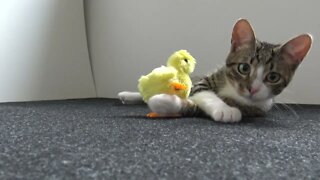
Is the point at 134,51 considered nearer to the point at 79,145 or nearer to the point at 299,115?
the point at 299,115

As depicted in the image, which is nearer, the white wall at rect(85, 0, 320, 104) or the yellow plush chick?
the yellow plush chick

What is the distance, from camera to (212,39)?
1763 mm

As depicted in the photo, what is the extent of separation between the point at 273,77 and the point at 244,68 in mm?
80

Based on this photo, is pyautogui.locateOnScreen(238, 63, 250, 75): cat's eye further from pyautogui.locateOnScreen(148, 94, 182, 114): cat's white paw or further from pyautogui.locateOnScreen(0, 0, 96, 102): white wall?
pyautogui.locateOnScreen(0, 0, 96, 102): white wall

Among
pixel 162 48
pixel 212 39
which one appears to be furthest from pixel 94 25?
pixel 212 39

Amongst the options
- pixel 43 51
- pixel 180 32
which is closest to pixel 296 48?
pixel 180 32

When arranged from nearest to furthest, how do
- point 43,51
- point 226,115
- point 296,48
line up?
point 226,115 → point 296,48 → point 43,51

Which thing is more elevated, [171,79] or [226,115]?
[171,79]

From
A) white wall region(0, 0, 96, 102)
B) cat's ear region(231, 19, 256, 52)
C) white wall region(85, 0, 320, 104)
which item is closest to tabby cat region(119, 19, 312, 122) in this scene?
cat's ear region(231, 19, 256, 52)

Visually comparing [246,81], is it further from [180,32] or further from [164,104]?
[180,32]

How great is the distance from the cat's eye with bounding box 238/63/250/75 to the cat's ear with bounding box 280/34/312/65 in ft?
0.37

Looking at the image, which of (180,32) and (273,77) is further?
(180,32)

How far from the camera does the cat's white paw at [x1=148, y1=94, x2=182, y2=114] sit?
100 cm

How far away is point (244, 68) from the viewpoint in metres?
1.09
